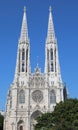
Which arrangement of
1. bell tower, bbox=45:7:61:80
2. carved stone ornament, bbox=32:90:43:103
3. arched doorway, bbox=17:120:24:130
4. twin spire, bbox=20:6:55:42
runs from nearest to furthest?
arched doorway, bbox=17:120:24:130
carved stone ornament, bbox=32:90:43:103
bell tower, bbox=45:7:61:80
twin spire, bbox=20:6:55:42

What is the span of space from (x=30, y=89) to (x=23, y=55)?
29.6ft

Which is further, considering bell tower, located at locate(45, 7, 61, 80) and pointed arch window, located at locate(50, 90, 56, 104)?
bell tower, located at locate(45, 7, 61, 80)

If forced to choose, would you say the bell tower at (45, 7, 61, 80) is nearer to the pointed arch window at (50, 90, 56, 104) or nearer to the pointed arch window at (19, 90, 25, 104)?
the pointed arch window at (50, 90, 56, 104)

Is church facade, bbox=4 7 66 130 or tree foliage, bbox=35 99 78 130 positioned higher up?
church facade, bbox=4 7 66 130

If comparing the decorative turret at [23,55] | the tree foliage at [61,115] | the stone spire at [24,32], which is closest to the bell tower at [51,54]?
the decorative turret at [23,55]

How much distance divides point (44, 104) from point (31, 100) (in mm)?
3367

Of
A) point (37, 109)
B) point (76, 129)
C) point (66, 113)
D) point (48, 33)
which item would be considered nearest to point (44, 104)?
point (37, 109)

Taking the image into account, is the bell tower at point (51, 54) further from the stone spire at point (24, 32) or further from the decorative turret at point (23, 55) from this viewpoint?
the stone spire at point (24, 32)

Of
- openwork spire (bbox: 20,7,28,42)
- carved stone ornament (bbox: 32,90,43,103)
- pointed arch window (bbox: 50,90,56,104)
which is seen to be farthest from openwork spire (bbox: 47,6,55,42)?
carved stone ornament (bbox: 32,90,43,103)

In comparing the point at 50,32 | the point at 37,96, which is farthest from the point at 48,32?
the point at 37,96

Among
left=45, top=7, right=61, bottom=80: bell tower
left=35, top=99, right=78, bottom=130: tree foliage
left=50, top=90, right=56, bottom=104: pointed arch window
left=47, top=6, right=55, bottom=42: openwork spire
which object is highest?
left=47, top=6, right=55, bottom=42: openwork spire

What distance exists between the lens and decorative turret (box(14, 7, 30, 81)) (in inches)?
3263

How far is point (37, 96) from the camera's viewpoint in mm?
81188

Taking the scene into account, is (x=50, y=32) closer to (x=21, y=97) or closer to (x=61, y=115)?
(x=21, y=97)
